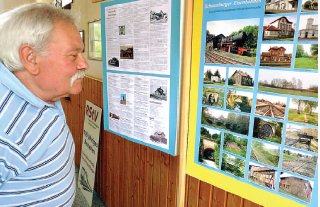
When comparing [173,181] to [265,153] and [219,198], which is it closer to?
[219,198]

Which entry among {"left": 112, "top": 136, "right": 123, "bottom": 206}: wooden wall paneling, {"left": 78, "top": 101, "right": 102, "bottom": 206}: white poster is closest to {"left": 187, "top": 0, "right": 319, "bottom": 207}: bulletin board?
{"left": 112, "top": 136, "right": 123, "bottom": 206}: wooden wall paneling

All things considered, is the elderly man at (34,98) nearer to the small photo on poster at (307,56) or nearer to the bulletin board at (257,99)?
the bulletin board at (257,99)

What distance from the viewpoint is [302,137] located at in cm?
99

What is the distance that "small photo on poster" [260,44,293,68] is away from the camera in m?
0.98

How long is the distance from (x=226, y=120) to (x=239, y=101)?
112mm

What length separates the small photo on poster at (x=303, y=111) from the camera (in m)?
0.95

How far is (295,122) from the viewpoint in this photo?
1.00 metres

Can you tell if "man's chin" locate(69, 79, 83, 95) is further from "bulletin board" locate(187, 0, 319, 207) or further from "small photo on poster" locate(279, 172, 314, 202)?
"small photo on poster" locate(279, 172, 314, 202)

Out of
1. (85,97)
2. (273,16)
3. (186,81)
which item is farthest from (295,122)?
(85,97)

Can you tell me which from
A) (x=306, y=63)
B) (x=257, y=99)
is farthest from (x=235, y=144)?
(x=306, y=63)

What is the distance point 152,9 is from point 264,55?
705 mm

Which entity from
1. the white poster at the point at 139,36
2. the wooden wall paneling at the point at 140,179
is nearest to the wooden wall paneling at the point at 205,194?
the wooden wall paneling at the point at 140,179

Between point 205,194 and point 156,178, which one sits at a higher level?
point 205,194

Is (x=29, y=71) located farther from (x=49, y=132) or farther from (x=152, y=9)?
(x=152, y=9)
